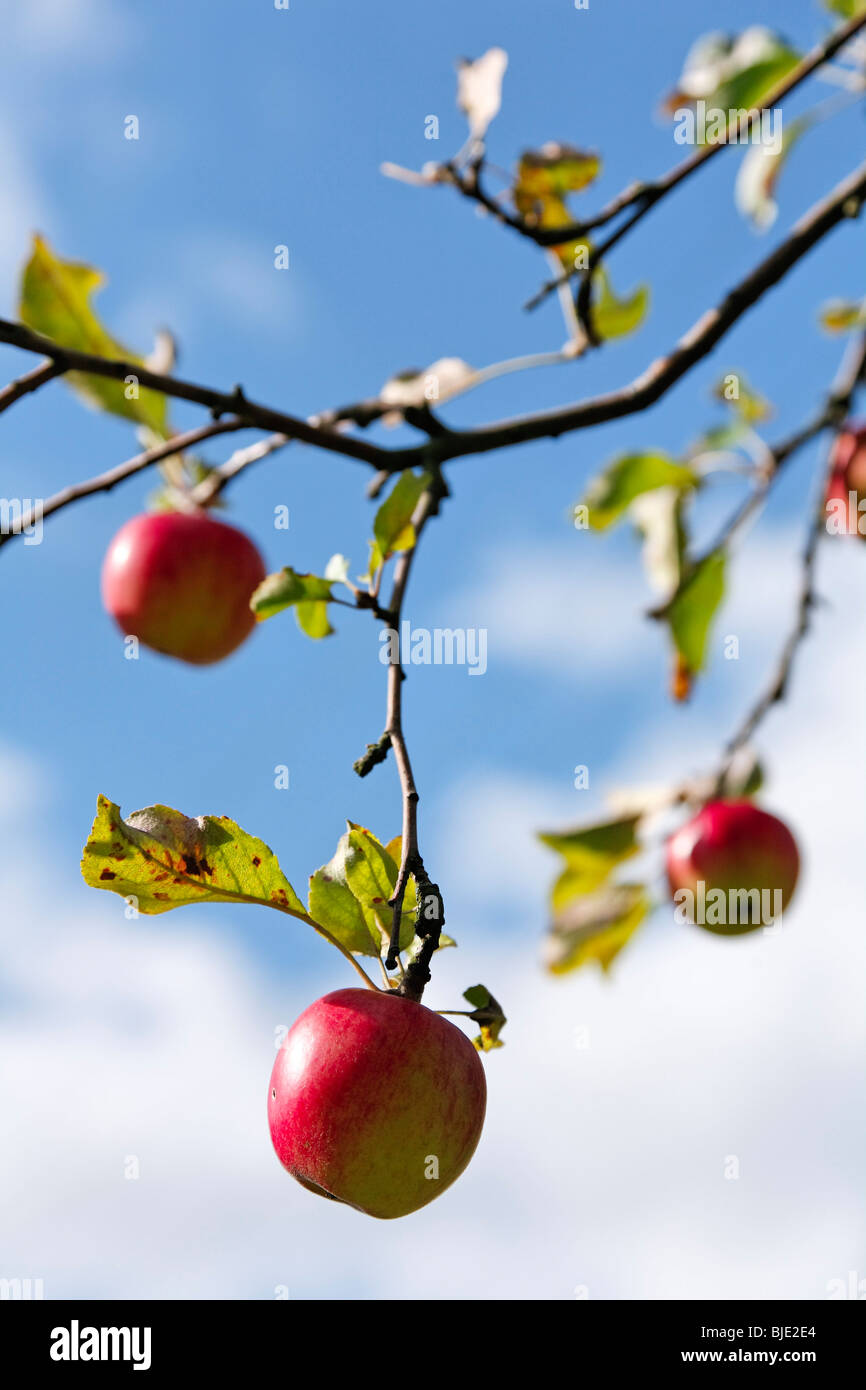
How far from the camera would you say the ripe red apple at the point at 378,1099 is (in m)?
0.99

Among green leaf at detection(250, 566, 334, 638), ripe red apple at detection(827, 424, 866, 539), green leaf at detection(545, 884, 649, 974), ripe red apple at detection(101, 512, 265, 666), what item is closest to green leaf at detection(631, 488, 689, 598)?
ripe red apple at detection(827, 424, 866, 539)

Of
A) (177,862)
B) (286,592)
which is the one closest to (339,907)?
(177,862)

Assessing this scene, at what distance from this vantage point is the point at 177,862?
3.32ft

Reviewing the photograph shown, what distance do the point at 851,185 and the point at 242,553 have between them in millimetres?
1057

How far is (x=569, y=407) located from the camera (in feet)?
4.43

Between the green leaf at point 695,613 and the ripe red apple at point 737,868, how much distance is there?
0.28m

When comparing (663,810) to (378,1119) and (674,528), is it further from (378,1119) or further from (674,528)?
(378,1119)

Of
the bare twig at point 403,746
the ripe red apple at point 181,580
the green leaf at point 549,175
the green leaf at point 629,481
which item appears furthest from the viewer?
the ripe red apple at point 181,580

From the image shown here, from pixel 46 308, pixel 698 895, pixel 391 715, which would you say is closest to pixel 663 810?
pixel 698 895

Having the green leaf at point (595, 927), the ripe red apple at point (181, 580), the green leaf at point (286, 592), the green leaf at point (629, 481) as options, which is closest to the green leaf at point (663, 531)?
the green leaf at point (629, 481)

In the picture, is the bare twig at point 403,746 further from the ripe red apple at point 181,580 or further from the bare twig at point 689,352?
the ripe red apple at point 181,580

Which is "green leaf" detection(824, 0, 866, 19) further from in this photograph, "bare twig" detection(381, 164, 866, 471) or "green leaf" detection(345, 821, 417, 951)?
→ "green leaf" detection(345, 821, 417, 951)

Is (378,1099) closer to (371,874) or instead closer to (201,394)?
(371,874)

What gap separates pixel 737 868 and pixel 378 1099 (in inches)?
33.4
